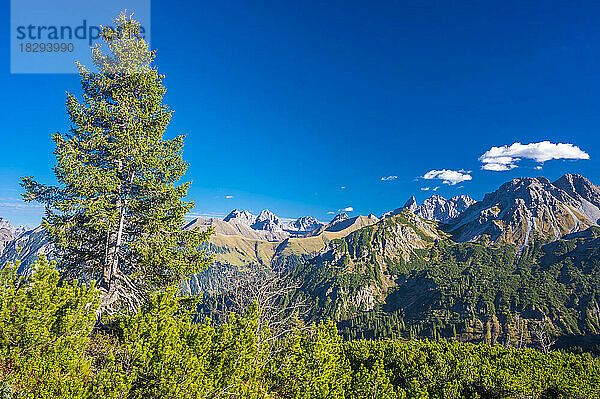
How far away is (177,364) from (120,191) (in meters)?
11.0

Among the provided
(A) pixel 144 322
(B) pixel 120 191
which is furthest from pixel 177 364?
(B) pixel 120 191

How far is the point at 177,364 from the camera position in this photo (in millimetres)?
8305

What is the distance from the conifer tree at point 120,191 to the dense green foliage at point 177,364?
3.24 m

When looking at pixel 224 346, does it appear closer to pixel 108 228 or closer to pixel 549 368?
pixel 108 228

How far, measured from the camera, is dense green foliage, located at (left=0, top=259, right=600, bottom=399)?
313 inches

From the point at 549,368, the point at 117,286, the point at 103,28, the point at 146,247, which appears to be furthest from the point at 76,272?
the point at 549,368

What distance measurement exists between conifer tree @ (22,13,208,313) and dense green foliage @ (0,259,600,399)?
3.24 m

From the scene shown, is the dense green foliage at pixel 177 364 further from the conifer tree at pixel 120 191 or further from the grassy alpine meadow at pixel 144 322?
the conifer tree at pixel 120 191

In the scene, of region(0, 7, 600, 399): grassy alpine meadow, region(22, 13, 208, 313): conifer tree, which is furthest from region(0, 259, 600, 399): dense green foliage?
region(22, 13, 208, 313): conifer tree

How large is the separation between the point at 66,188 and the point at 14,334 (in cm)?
816

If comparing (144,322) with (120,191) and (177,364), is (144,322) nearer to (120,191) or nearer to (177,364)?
(177,364)

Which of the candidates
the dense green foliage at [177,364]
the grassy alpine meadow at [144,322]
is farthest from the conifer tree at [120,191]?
the dense green foliage at [177,364]

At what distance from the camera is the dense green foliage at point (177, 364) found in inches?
313

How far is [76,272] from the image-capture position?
48.7ft
